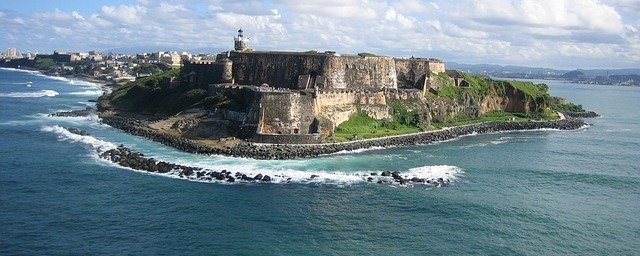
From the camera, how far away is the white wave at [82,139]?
47.5m

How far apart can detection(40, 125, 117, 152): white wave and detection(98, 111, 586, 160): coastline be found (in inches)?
167

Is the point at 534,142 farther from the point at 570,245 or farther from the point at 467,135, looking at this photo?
the point at 570,245

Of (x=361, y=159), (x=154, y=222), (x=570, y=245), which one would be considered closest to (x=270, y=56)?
(x=361, y=159)

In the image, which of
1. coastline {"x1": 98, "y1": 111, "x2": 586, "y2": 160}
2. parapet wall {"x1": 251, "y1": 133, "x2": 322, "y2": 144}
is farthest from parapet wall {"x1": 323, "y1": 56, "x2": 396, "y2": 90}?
parapet wall {"x1": 251, "y1": 133, "x2": 322, "y2": 144}

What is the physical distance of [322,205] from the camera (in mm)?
32281

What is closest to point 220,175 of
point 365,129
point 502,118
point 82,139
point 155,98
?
point 82,139

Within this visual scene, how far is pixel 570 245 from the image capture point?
27.7m

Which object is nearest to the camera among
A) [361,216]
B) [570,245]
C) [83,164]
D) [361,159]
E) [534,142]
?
[570,245]

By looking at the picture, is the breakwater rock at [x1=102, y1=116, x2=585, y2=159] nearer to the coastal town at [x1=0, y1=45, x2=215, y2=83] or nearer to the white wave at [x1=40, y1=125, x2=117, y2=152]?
the white wave at [x1=40, y1=125, x2=117, y2=152]

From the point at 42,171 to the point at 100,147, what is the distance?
9092mm

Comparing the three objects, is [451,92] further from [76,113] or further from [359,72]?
[76,113]

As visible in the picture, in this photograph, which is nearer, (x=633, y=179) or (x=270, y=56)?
(x=633, y=179)

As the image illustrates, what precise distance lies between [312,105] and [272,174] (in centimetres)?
1293

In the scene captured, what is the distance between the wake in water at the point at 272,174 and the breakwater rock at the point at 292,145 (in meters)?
4.11
